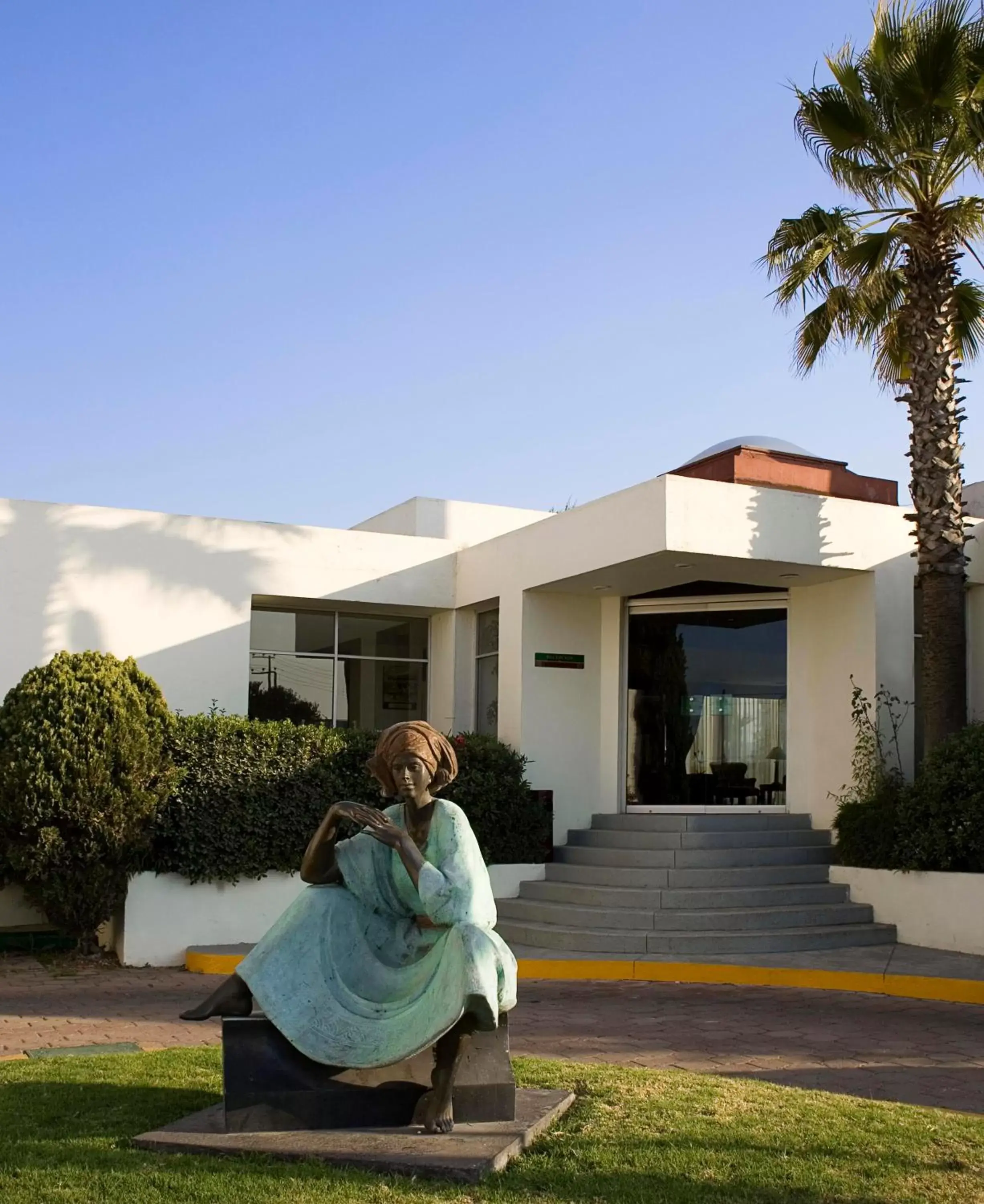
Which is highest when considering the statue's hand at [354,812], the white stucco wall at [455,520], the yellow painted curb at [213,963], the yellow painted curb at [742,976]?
the white stucco wall at [455,520]

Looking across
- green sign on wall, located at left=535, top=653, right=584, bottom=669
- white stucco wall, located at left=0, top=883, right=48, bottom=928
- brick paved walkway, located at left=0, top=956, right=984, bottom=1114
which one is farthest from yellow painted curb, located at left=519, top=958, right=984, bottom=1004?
white stucco wall, located at left=0, top=883, right=48, bottom=928

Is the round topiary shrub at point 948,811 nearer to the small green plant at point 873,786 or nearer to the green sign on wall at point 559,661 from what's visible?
the small green plant at point 873,786

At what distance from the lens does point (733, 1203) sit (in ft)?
14.1

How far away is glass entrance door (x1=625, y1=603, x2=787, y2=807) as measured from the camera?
13.9 metres

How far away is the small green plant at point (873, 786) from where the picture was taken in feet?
39.3

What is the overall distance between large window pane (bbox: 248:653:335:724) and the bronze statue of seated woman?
9292 mm

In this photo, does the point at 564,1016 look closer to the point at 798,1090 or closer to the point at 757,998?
the point at 757,998

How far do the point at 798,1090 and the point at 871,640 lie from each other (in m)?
7.20

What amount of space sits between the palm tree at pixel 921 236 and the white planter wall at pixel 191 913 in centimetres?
647

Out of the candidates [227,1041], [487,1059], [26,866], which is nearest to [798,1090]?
[487,1059]

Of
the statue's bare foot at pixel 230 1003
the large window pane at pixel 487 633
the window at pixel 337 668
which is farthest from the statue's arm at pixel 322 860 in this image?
the large window pane at pixel 487 633

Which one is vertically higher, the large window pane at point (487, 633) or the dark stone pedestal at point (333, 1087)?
the large window pane at point (487, 633)

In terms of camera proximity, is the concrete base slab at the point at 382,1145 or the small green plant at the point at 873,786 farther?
the small green plant at the point at 873,786

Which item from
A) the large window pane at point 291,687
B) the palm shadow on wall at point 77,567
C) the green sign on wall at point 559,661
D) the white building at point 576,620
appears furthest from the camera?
the large window pane at point 291,687
